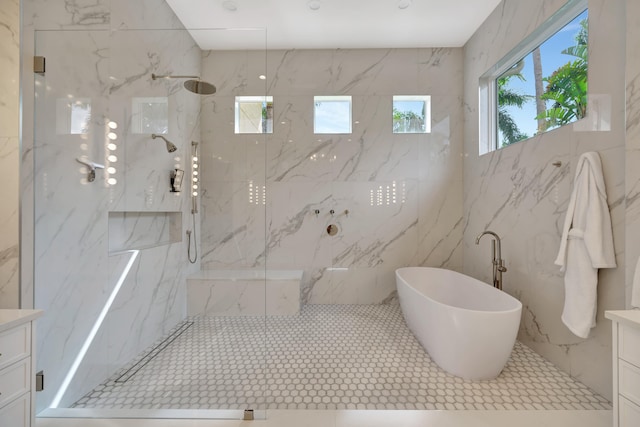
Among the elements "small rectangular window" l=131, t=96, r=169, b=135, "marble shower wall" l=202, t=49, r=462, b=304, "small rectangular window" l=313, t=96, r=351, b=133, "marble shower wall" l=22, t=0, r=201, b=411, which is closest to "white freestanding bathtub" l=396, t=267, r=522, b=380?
"marble shower wall" l=202, t=49, r=462, b=304

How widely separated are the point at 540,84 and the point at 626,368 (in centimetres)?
225

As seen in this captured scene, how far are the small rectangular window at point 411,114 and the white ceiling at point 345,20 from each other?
607 mm

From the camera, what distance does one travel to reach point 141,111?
215cm

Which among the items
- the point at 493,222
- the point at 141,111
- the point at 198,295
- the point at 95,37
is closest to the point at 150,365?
the point at 198,295

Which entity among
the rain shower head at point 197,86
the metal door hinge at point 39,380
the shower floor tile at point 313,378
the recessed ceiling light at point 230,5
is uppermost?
the recessed ceiling light at point 230,5

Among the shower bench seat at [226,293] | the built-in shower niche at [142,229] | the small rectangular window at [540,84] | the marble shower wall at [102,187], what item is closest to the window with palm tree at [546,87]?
the small rectangular window at [540,84]

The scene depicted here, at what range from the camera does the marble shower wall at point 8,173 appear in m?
1.46

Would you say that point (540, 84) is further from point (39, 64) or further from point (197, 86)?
point (39, 64)

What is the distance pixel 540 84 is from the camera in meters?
2.39

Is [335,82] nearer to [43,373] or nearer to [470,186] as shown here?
[470,186]

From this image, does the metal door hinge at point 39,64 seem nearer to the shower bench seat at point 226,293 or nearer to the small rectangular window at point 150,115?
the small rectangular window at point 150,115

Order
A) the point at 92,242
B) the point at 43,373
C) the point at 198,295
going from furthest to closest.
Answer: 1. the point at 198,295
2. the point at 92,242
3. the point at 43,373

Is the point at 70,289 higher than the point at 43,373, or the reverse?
the point at 70,289

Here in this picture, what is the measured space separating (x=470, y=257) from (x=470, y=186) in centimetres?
82
